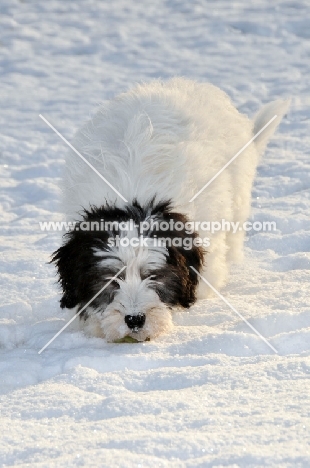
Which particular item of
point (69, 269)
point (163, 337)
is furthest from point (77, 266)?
point (163, 337)

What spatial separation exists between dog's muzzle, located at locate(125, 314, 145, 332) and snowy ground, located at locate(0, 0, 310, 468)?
0.34ft

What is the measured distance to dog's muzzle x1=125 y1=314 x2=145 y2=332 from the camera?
136 inches

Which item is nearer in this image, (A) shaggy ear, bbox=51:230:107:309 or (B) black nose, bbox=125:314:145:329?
(B) black nose, bbox=125:314:145:329

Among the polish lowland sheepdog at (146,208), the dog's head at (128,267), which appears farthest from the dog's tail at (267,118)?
the dog's head at (128,267)

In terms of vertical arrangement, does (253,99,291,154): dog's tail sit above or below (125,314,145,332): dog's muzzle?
above

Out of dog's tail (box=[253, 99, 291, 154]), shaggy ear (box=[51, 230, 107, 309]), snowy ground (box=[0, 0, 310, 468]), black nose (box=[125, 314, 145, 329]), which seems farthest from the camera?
dog's tail (box=[253, 99, 291, 154])

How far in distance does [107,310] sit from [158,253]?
0.35 meters

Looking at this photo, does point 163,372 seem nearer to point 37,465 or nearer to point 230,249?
point 37,465

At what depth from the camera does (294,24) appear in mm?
10500

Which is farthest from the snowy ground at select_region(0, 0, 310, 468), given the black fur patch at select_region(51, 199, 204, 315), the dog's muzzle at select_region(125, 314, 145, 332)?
the black fur patch at select_region(51, 199, 204, 315)

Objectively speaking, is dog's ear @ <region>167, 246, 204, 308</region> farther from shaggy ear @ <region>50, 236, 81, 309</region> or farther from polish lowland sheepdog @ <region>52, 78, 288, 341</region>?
shaggy ear @ <region>50, 236, 81, 309</region>

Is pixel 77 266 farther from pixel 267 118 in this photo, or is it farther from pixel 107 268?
pixel 267 118

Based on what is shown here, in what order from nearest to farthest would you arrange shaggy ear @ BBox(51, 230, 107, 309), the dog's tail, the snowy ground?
1. the snowy ground
2. shaggy ear @ BBox(51, 230, 107, 309)
3. the dog's tail

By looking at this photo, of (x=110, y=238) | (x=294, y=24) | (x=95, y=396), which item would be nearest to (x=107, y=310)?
(x=110, y=238)
